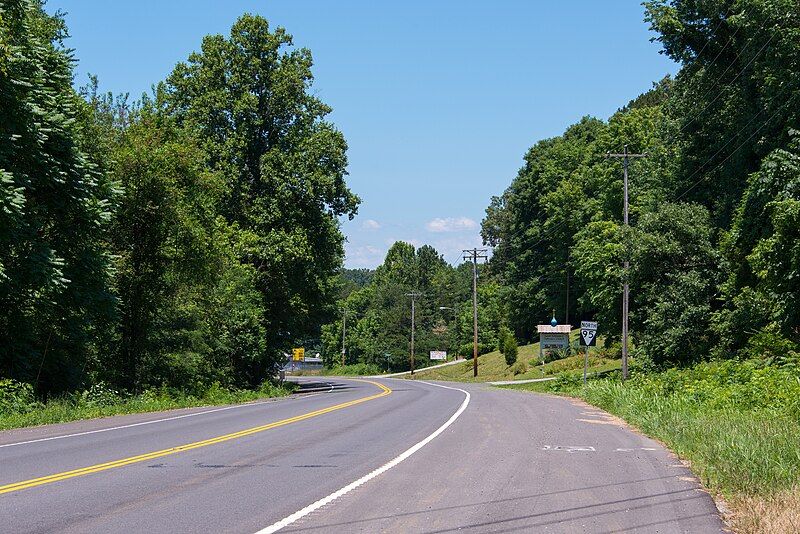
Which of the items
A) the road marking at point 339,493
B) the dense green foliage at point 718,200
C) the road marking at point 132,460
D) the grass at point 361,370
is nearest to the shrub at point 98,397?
the road marking at point 132,460

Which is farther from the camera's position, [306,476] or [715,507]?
[306,476]

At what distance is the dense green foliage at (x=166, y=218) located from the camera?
75.3 feet

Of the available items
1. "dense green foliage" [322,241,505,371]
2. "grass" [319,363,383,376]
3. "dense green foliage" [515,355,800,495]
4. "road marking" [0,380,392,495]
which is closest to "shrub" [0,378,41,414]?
"road marking" [0,380,392,495]

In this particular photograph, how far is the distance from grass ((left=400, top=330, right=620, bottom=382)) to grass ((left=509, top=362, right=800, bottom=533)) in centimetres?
2709

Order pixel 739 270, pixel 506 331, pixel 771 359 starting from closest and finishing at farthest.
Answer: pixel 771 359
pixel 739 270
pixel 506 331

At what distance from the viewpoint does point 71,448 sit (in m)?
14.7

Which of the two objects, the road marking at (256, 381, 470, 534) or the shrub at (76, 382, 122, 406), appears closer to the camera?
the road marking at (256, 381, 470, 534)

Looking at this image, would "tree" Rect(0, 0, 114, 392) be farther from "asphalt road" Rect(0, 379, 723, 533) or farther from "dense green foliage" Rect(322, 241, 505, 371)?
"dense green foliage" Rect(322, 241, 505, 371)

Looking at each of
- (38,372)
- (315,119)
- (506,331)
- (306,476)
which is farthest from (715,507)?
(506,331)

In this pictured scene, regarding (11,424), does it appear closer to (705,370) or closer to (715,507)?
(715,507)

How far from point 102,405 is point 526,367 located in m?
51.5

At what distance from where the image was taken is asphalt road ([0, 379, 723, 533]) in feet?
27.8

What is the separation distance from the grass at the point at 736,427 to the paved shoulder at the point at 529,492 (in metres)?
0.43

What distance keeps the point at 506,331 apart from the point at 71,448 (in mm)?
83260
